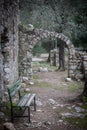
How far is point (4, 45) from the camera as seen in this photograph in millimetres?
9570

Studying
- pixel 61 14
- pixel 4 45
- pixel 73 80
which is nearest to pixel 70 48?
pixel 73 80

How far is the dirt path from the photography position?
6.96 m

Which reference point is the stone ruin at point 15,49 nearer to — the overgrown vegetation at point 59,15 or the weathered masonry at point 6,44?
the weathered masonry at point 6,44

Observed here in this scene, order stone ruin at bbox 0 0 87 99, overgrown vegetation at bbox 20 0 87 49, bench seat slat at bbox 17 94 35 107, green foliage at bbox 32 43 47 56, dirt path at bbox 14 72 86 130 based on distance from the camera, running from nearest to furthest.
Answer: dirt path at bbox 14 72 86 130, bench seat slat at bbox 17 94 35 107, stone ruin at bbox 0 0 87 99, overgrown vegetation at bbox 20 0 87 49, green foliage at bbox 32 43 47 56

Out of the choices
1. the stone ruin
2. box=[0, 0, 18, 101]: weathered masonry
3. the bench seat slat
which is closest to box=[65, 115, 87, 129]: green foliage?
the bench seat slat

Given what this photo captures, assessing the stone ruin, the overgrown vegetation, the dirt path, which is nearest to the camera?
the dirt path

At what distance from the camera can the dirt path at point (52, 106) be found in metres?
6.96

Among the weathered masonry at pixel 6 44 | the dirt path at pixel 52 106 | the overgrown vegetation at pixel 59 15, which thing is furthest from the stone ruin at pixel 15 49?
the overgrown vegetation at pixel 59 15

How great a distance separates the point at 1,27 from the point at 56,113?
3408 mm

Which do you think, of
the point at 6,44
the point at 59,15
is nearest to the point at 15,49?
the point at 6,44

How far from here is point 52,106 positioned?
896 centimetres

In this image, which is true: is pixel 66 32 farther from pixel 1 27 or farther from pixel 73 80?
pixel 1 27

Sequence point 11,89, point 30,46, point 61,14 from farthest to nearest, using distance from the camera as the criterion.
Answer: point 61,14, point 30,46, point 11,89

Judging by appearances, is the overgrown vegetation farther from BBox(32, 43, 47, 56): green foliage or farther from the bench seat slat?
the bench seat slat
